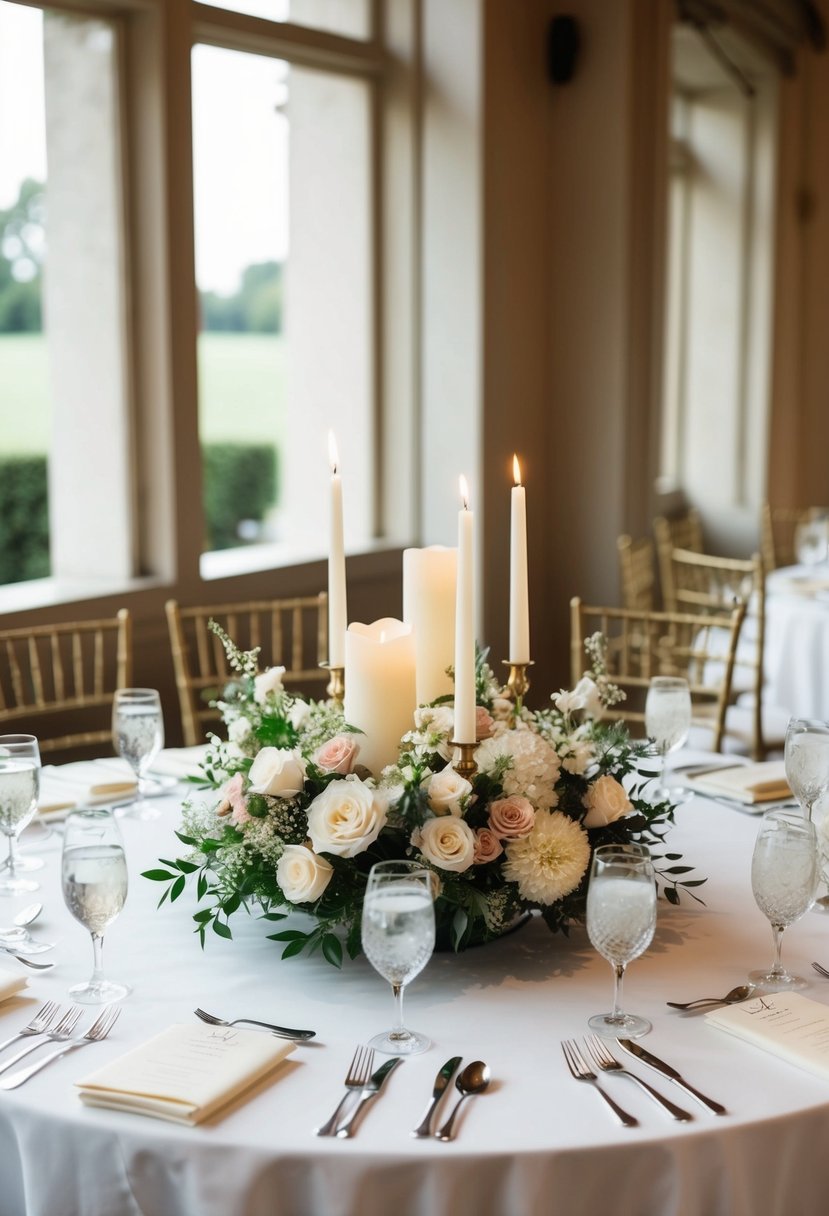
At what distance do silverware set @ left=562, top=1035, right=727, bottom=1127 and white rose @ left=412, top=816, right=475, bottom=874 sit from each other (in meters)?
0.22

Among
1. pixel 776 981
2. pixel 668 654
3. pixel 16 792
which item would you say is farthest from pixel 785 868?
pixel 668 654

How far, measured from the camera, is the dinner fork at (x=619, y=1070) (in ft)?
4.02

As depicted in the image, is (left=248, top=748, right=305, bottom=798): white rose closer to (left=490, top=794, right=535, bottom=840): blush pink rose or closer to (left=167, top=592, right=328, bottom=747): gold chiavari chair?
(left=490, top=794, right=535, bottom=840): blush pink rose

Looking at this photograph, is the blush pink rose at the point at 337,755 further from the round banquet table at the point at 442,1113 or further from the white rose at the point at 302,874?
the round banquet table at the point at 442,1113

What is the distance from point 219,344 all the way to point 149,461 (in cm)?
419

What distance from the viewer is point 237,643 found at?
4.03 m

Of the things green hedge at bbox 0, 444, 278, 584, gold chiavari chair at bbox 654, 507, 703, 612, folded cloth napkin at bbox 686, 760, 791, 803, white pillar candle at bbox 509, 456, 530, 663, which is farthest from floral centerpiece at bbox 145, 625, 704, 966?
green hedge at bbox 0, 444, 278, 584

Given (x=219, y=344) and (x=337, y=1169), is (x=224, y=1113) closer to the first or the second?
(x=337, y=1169)

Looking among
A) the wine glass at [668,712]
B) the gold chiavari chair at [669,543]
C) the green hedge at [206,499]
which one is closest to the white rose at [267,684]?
the wine glass at [668,712]

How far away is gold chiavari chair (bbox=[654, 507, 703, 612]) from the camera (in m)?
5.22

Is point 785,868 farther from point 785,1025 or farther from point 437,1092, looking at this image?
point 437,1092

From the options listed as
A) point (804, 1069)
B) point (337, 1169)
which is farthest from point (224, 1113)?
point (804, 1069)

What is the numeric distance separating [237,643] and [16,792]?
2.29 m

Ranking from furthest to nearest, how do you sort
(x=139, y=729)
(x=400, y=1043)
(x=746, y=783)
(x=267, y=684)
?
(x=746, y=783)
(x=139, y=729)
(x=267, y=684)
(x=400, y=1043)
